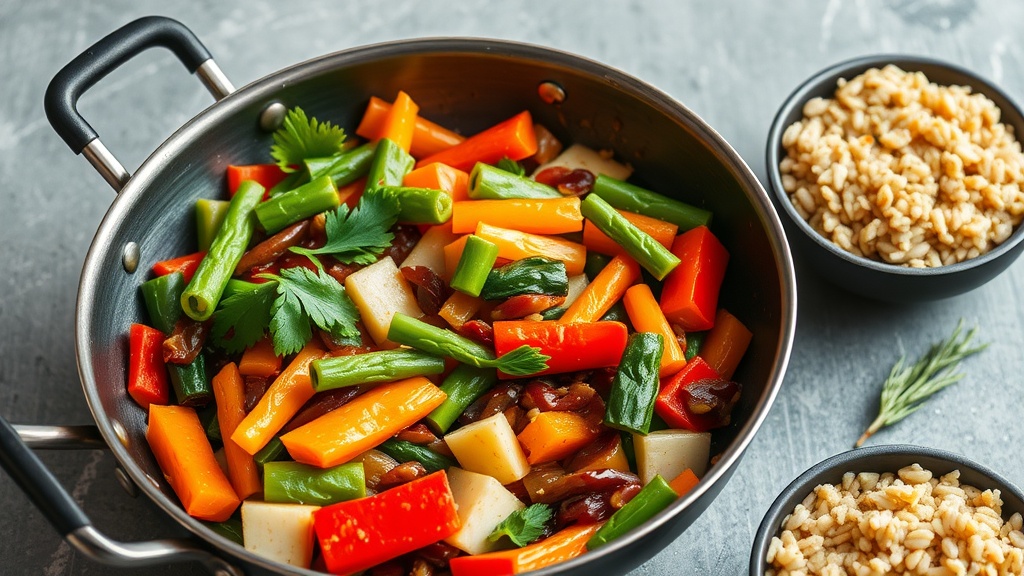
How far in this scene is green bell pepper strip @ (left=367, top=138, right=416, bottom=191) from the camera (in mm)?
3021

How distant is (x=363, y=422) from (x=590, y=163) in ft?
3.92

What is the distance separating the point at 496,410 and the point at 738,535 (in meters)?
0.84

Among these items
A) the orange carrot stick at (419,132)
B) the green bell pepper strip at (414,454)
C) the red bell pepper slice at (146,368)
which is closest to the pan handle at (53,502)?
the red bell pepper slice at (146,368)

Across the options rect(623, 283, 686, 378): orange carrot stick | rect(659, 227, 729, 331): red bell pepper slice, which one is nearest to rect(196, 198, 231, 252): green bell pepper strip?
rect(623, 283, 686, 378): orange carrot stick

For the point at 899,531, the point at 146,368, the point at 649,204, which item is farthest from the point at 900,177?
the point at 146,368

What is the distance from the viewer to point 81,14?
13.1 feet

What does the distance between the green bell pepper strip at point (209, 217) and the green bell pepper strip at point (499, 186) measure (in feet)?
2.49

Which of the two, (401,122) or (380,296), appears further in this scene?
(401,122)

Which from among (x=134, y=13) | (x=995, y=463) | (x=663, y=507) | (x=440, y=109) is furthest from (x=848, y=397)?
(x=134, y=13)

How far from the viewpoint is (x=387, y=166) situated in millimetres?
3041

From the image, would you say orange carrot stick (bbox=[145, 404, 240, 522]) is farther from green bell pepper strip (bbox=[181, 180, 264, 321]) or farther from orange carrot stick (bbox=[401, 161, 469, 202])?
orange carrot stick (bbox=[401, 161, 469, 202])

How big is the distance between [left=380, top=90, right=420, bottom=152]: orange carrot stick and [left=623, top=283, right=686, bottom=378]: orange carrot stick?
89 centimetres

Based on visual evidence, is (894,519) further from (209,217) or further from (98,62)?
(98,62)

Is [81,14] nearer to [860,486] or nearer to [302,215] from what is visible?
[302,215]
